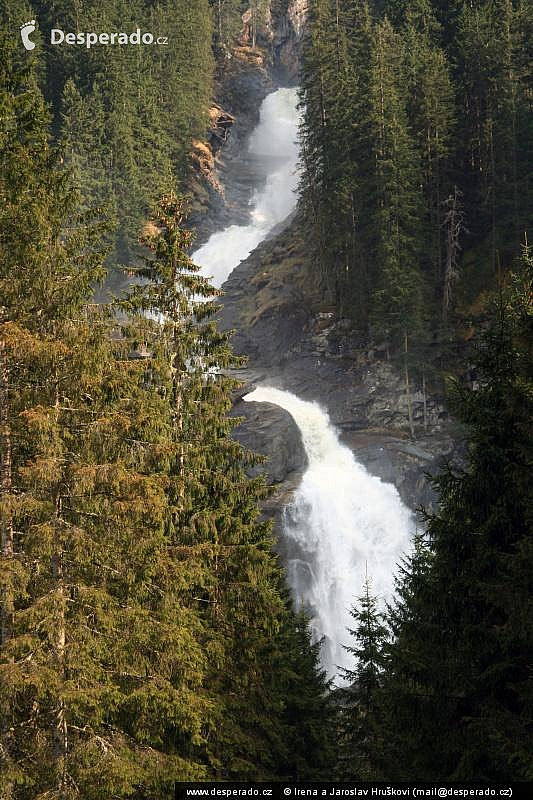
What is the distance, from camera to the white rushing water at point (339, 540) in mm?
28141

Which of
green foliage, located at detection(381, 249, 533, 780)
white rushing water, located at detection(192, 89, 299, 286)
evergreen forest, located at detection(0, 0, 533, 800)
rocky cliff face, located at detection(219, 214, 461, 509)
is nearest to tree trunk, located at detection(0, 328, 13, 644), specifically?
evergreen forest, located at detection(0, 0, 533, 800)

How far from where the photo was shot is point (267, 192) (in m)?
70.1

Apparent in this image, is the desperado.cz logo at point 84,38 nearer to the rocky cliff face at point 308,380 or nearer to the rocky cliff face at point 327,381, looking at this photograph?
the rocky cliff face at point 308,380

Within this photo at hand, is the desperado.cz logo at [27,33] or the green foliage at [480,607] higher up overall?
the desperado.cz logo at [27,33]

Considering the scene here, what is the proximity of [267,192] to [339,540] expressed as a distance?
160 ft

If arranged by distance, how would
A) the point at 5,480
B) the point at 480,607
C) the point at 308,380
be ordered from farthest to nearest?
1. the point at 308,380
2. the point at 480,607
3. the point at 5,480

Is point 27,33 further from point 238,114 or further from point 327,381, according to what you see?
point 327,381

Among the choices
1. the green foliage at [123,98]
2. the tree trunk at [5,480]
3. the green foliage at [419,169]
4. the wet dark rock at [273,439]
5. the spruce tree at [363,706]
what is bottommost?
the spruce tree at [363,706]

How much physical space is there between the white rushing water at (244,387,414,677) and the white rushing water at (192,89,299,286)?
21.8 metres

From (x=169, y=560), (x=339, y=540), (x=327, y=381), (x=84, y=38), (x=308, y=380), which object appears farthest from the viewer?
(x=84, y=38)

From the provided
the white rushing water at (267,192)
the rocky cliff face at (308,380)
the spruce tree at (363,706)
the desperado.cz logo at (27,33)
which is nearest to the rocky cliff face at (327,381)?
the rocky cliff face at (308,380)

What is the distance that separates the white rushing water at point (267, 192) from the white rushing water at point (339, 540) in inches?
860

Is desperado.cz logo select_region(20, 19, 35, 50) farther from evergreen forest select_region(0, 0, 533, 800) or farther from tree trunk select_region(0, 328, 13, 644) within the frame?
tree trunk select_region(0, 328, 13, 644)

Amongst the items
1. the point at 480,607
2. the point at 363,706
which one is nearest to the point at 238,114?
the point at 363,706
